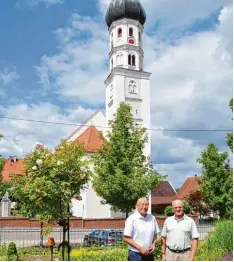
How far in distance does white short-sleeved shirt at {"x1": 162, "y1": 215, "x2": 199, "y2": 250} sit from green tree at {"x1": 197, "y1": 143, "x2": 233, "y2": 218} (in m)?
24.1

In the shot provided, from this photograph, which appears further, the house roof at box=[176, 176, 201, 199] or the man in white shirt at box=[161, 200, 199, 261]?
the house roof at box=[176, 176, 201, 199]

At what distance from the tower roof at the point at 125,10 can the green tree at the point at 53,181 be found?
33.2m

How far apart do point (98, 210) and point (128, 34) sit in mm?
19620

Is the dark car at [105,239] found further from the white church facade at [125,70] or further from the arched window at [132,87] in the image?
the arched window at [132,87]

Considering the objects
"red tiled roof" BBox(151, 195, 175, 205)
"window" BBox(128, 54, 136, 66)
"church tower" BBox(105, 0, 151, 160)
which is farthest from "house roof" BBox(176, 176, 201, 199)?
"window" BBox(128, 54, 136, 66)

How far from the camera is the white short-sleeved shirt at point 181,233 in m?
6.12

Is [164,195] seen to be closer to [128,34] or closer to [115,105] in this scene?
[115,105]

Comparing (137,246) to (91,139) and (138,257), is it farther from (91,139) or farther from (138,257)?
(91,139)

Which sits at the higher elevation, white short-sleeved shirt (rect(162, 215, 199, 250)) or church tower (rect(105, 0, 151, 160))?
church tower (rect(105, 0, 151, 160))

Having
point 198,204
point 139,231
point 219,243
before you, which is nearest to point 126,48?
point 198,204

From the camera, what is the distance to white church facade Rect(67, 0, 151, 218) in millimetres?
42531

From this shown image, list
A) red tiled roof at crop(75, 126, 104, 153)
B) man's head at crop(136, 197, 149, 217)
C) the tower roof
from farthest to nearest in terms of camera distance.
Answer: the tower roof < red tiled roof at crop(75, 126, 104, 153) < man's head at crop(136, 197, 149, 217)

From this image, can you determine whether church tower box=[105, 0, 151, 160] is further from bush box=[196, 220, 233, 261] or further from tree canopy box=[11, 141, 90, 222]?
bush box=[196, 220, 233, 261]

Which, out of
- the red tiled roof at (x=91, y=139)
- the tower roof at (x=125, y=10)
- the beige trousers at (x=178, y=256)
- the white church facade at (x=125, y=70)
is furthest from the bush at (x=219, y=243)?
the tower roof at (x=125, y=10)
